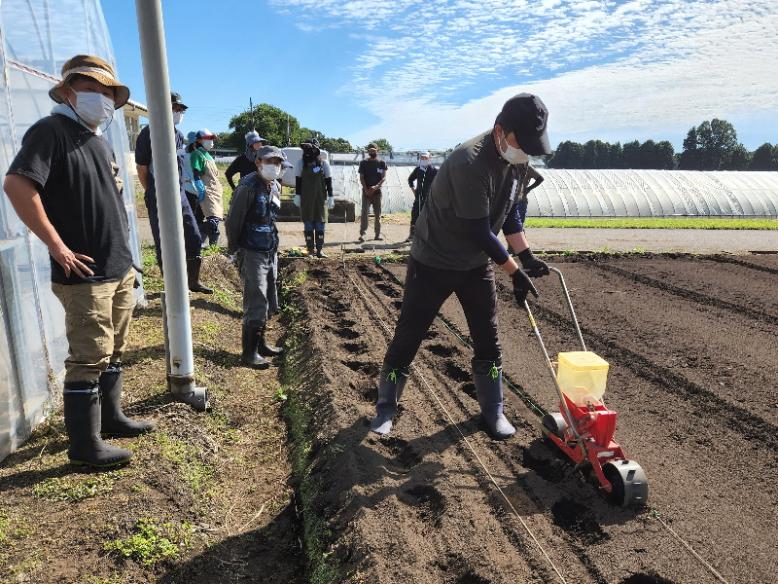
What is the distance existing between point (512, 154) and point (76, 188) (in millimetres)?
2320

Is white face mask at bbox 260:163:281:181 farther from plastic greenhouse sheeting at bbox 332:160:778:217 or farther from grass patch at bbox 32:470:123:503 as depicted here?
plastic greenhouse sheeting at bbox 332:160:778:217

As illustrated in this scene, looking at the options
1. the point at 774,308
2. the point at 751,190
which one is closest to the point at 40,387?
the point at 774,308

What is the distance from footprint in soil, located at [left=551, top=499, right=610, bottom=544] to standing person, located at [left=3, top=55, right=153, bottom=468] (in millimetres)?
2371

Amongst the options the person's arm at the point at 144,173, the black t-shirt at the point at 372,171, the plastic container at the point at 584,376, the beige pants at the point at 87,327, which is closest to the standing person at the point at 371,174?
the black t-shirt at the point at 372,171

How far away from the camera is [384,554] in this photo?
2.51 metres

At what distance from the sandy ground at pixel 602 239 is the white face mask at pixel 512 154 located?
7.41 m

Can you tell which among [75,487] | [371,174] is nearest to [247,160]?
[371,174]

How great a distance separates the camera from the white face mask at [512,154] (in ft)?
9.95

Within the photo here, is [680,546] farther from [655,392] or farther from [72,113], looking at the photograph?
[72,113]

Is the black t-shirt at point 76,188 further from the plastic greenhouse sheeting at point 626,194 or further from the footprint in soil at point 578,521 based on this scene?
the plastic greenhouse sheeting at point 626,194

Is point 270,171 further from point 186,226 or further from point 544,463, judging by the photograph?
point 544,463

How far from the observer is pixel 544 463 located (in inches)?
132

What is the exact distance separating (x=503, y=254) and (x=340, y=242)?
859 cm

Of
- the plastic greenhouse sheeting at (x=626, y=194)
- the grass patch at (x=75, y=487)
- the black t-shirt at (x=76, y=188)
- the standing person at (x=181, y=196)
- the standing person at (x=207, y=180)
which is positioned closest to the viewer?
the black t-shirt at (x=76, y=188)
